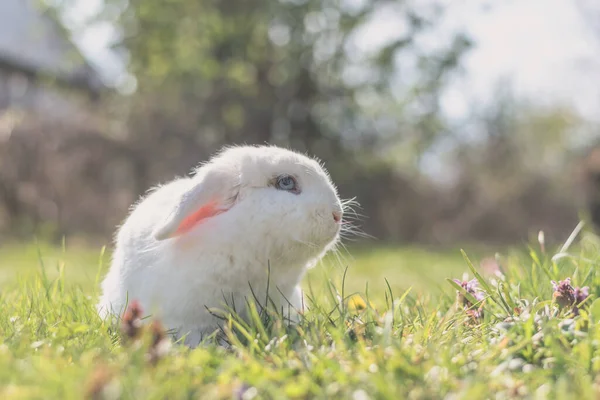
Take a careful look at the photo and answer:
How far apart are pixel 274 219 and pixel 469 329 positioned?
0.86m

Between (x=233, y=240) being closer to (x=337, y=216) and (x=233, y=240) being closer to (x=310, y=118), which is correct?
(x=337, y=216)

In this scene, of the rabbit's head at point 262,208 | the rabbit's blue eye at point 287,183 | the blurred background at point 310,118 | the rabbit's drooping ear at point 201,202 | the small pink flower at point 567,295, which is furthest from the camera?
the blurred background at point 310,118

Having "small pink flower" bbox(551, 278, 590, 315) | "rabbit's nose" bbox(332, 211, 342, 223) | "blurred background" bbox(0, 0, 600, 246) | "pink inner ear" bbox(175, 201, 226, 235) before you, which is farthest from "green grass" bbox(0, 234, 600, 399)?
"blurred background" bbox(0, 0, 600, 246)

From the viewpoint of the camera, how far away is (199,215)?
260cm

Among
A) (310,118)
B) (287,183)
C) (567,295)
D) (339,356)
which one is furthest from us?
(310,118)

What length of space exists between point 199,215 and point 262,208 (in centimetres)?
27

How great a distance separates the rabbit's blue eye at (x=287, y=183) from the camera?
106 inches

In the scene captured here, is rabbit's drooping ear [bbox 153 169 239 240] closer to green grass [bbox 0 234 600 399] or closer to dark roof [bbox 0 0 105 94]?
green grass [bbox 0 234 600 399]

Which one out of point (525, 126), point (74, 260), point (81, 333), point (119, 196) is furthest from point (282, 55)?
point (81, 333)

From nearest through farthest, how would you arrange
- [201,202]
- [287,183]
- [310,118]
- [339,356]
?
[339,356], [201,202], [287,183], [310,118]

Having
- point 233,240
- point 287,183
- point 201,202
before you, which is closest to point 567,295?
point 287,183

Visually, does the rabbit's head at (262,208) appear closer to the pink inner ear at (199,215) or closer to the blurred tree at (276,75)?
the pink inner ear at (199,215)

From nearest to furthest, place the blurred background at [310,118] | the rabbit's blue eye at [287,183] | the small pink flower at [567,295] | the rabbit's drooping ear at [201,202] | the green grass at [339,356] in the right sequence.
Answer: the green grass at [339,356]
the small pink flower at [567,295]
the rabbit's drooping ear at [201,202]
the rabbit's blue eye at [287,183]
the blurred background at [310,118]

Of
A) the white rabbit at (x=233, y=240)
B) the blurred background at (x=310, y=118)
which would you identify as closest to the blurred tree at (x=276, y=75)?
the blurred background at (x=310, y=118)
